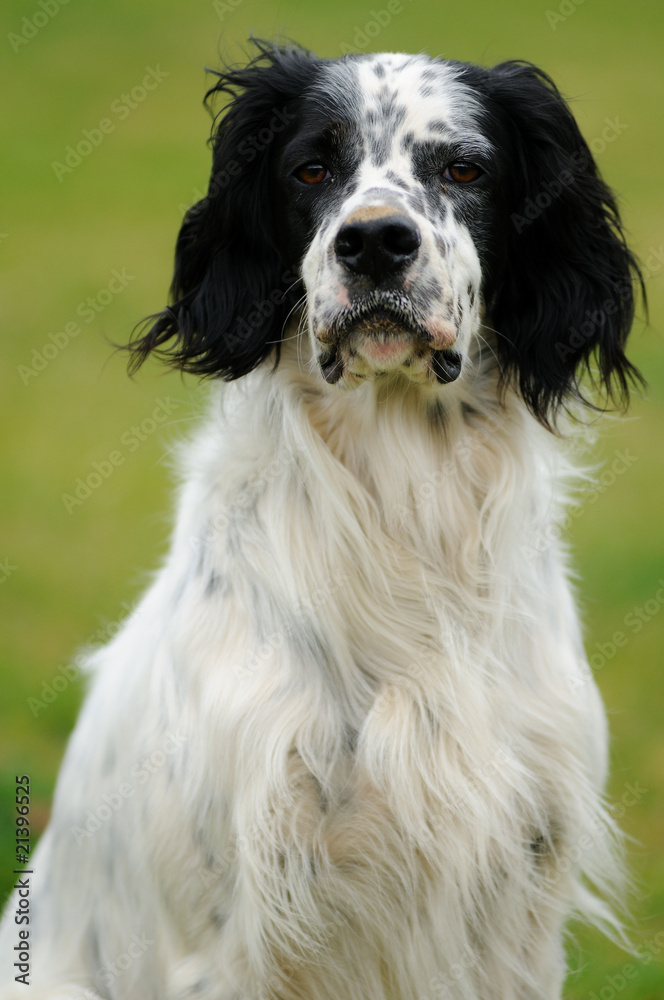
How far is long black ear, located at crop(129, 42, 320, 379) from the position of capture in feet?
10.9

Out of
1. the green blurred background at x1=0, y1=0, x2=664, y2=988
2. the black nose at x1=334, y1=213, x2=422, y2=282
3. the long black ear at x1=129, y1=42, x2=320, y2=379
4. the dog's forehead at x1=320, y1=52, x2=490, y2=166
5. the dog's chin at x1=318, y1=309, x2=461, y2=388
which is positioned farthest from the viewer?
the green blurred background at x1=0, y1=0, x2=664, y2=988

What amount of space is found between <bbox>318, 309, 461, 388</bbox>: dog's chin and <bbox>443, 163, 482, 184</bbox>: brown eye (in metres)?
0.48

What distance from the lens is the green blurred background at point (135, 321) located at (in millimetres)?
5648

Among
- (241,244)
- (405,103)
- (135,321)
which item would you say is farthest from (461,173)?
(135,321)

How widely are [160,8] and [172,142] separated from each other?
119 inches

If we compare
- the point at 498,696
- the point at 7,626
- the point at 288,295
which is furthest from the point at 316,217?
the point at 7,626

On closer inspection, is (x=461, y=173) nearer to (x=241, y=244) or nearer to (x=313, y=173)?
(x=313, y=173)

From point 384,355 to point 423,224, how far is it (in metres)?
0.32

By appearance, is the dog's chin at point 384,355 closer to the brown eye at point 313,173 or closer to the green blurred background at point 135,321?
the brown eye at point 313,173

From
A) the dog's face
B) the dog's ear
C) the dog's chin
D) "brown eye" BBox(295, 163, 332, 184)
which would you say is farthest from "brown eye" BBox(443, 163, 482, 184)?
the dog's chin

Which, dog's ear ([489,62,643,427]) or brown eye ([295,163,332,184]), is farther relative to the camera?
dog's ear ([489,62,643,427])

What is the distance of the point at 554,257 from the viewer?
3420 millimetres

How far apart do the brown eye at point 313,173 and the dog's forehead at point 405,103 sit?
5.2 inches

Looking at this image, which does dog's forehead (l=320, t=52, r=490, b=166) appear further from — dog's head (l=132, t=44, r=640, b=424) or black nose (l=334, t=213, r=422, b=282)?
black nose (l=334, t=213, r=422, b=282)
